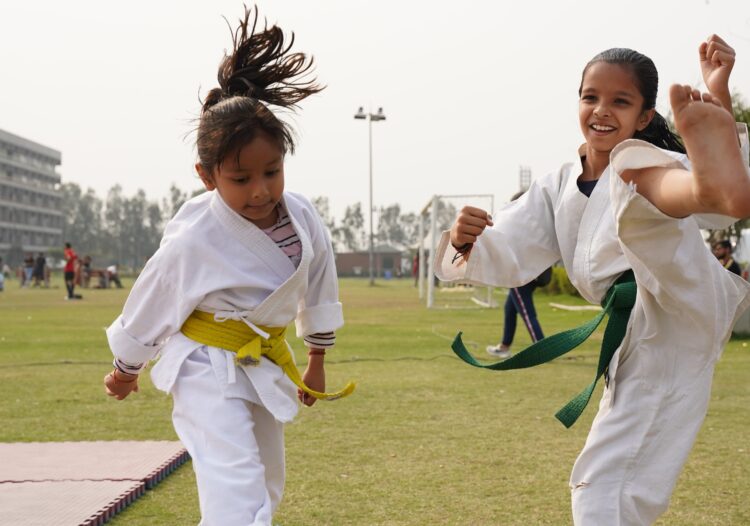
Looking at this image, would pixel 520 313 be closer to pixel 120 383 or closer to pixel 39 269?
pixel 120 383

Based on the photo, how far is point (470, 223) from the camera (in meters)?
2.98

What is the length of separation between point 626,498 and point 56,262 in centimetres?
9853

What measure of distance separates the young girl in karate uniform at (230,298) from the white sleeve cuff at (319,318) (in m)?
0.15

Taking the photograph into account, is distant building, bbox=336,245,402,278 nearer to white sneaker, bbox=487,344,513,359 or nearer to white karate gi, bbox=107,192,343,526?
white sneaker, bbox=487,344,513,359

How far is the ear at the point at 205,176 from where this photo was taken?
3092 mm

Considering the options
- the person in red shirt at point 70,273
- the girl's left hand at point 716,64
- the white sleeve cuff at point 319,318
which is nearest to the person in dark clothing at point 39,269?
the person in red shirt at point 70,273

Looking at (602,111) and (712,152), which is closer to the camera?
(712,152)

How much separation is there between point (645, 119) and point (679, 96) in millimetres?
968

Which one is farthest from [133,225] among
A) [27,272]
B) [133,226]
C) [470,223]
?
[470,223]

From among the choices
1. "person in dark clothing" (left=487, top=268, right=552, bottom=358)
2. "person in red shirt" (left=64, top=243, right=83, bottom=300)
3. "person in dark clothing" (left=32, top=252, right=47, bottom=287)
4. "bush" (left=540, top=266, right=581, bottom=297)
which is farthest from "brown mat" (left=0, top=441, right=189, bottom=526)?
"person in dark clothing" (left=32, top=252, right=47, bottom=287)

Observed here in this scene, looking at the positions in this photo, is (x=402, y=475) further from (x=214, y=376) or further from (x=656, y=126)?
(x=656, y=126)

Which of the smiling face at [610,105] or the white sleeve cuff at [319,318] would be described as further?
the white sleeve cuff at [319,318]

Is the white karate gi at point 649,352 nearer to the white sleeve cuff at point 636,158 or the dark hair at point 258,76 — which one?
the white sleeve cuff at point 636,158

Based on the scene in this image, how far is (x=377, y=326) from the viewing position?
1533 cm
